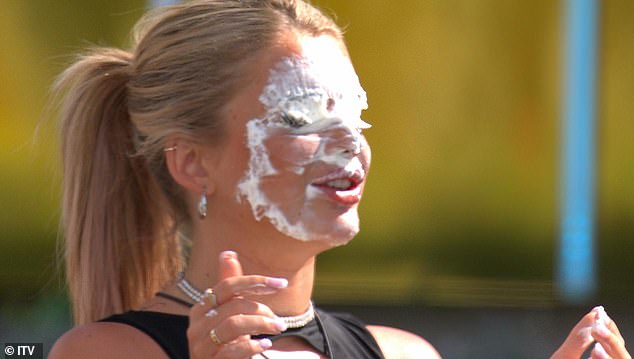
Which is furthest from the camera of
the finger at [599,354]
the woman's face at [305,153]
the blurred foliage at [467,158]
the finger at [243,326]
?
the blurred foliage at [467,158]

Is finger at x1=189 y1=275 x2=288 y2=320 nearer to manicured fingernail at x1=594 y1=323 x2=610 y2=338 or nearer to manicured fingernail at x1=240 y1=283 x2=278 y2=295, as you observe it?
manicured fingernail at x1=240 y1=283 x2=278 y2=295

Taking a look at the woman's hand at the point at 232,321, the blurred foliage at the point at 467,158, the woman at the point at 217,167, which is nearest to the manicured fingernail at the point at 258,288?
the woman's hand at the point at 232,321

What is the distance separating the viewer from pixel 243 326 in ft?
6.32

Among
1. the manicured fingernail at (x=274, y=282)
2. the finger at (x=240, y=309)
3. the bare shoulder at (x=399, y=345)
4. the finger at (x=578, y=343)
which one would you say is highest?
→ the manicured fingernail at (x=274, y=282)

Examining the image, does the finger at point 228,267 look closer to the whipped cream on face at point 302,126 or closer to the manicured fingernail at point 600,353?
the whipped cream on face at point 302,126

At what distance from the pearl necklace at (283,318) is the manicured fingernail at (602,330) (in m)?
0.57

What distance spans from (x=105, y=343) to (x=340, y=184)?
0.53 metres

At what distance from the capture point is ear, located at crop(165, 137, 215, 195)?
7.79 feet

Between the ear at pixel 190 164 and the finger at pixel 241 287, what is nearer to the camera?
the finger at pixel 241 287

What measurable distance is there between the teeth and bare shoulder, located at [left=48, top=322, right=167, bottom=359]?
45 cm

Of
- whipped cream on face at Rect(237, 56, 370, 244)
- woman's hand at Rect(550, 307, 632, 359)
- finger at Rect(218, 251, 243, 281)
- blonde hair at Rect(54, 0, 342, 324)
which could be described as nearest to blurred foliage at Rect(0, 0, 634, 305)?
blonde hair at Rect(54, 0, 342, 324)

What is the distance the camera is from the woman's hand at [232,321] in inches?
76.0

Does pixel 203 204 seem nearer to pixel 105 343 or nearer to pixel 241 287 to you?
pixel 105 343

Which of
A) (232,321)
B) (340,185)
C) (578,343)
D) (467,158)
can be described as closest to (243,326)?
(232,321)
